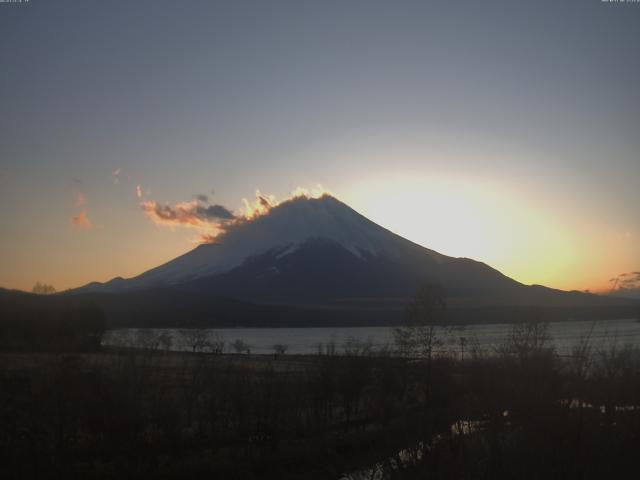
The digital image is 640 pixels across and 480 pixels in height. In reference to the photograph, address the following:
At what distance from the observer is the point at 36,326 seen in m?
41.6

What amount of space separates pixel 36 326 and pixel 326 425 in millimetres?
25400

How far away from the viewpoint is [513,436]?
37.7 ft

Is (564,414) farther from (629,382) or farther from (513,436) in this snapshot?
(629,382)

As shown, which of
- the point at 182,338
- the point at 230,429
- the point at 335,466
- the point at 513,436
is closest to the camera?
the point at 513,436

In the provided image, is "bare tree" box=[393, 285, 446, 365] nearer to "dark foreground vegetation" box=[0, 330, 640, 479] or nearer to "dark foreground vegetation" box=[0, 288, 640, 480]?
"dark foreground vegetation" box=[0, 288, 640, 480]

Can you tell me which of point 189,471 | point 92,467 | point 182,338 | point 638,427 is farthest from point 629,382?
point 182,338

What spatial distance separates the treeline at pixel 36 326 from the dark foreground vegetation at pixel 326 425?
8.16 m

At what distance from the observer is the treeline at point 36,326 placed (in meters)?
38.2

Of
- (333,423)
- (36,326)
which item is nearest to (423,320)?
(333,423)

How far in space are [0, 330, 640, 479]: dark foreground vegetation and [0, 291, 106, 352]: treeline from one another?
8158 mm

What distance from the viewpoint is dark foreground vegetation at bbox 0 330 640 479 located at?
1071 centimetres

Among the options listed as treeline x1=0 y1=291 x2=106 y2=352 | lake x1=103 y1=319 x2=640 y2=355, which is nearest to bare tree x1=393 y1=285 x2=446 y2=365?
lake x1=103 y1=319 x2=640 y2=355

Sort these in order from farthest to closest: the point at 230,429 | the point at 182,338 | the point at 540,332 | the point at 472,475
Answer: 1. the point at 182,338
2. the point at 540,332
3. the point at 230,429
4. the point at 472,475

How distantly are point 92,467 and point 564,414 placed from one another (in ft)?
46.3
